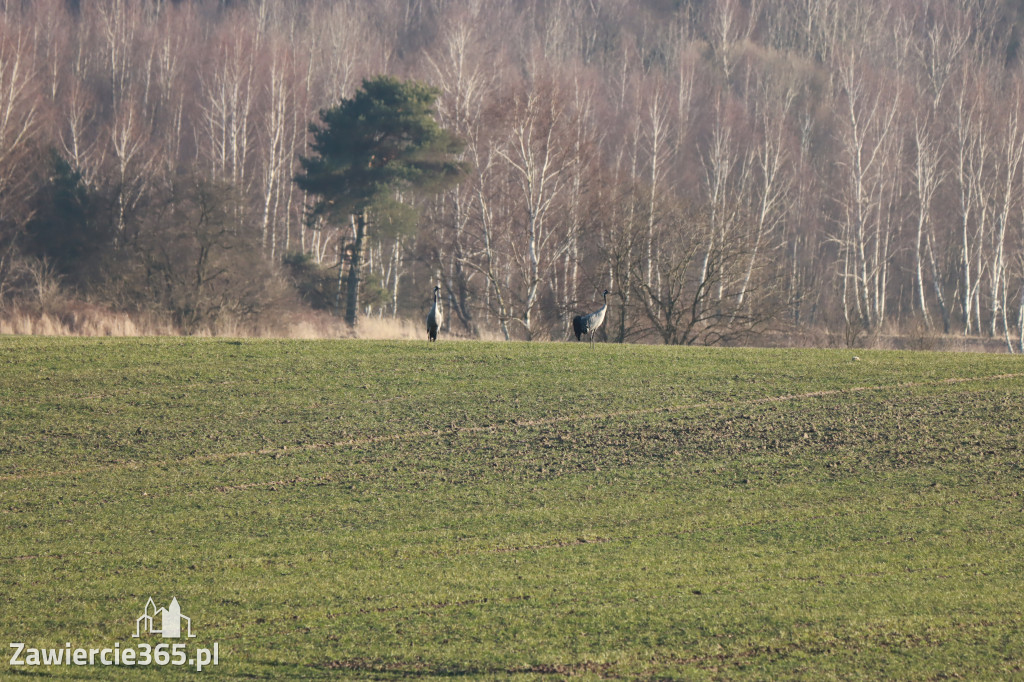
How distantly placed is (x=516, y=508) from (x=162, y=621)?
17.1ft

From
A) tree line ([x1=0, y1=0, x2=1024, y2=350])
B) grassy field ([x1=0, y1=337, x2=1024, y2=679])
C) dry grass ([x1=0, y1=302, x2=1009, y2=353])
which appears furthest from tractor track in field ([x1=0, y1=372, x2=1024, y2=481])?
tree line ([x1=0, y1=0, x2=1024, y2=350])

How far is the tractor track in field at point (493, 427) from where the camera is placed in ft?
47.7

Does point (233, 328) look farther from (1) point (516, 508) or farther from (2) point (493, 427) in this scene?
(1) point (516, 508)

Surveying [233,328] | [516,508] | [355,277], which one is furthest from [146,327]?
[516,508]

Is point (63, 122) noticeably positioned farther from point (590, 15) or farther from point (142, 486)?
point (142, 486)

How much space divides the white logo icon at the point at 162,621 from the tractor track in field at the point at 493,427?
14.7 feet

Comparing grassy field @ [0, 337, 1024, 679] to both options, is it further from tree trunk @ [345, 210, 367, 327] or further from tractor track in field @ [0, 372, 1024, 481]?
tree trunk @ [345, 210, 367, 327]

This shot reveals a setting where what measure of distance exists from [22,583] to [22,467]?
4598 mm

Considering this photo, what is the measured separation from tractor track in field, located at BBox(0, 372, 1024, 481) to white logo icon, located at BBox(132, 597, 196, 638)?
449 centimetres

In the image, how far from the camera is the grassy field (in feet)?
28.8

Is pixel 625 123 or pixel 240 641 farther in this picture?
pixel 625 123

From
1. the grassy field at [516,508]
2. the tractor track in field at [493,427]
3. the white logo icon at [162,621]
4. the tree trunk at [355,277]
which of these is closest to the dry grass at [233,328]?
the tree trunk at [355,277]

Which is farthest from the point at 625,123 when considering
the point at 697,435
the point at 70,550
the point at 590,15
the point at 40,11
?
the point at 70,550

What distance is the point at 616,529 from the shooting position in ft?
40.3
